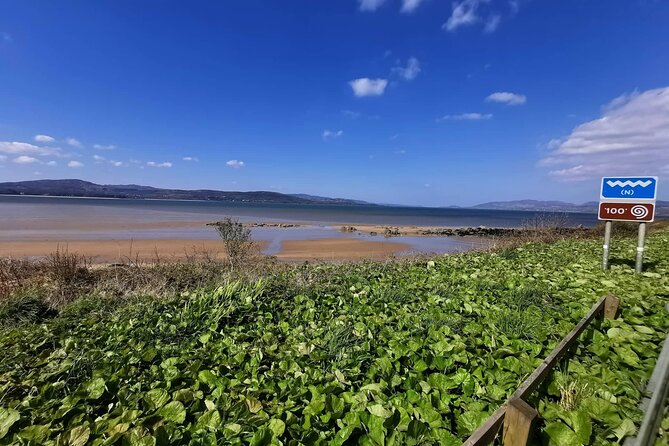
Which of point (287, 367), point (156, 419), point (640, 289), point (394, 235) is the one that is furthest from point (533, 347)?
point (394, 235)

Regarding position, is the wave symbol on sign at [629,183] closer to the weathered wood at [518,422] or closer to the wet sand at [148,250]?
the weathered wood at [518,422]

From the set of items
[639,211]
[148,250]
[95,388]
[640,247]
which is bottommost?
[148,250]

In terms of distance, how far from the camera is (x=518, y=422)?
205 cm

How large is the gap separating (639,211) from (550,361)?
20.4 feet

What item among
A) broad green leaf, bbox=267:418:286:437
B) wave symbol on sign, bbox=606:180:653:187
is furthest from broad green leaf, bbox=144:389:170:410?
wave symbol on sign, bbox=606:180:653:187

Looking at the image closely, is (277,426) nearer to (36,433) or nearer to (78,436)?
(78,436)

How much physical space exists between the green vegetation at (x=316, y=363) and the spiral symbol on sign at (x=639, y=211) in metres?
1.43

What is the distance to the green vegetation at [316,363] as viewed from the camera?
251cm

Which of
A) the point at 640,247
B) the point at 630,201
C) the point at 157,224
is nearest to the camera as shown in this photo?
the point at 630,201

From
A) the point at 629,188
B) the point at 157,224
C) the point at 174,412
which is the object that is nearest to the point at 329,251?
the point at 629,188

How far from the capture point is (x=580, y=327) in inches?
151

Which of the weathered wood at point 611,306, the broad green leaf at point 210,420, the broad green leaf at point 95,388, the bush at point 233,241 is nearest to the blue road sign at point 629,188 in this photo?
the weathered wood at point 611,306

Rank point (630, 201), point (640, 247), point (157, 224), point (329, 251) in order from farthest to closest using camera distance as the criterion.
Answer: point (157, 224), point (329, 251), point (640, 247), point (630, 201)

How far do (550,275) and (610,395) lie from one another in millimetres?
5133
